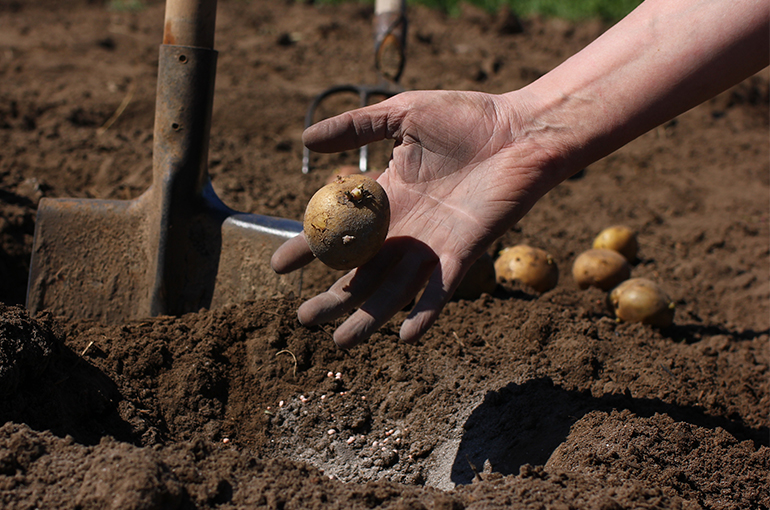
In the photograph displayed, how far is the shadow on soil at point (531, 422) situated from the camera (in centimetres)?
210

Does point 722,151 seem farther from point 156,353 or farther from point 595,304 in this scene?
point 156,353

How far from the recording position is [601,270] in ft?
11.5

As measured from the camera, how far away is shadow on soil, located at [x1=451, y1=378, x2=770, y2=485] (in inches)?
82.7

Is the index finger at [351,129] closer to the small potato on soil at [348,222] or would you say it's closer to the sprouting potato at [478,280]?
the small potato on soil at [348,222]

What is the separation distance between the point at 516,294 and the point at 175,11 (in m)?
2.12

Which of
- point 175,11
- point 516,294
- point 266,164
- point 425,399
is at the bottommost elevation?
point 425,399

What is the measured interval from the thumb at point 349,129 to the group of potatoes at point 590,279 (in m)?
1.00

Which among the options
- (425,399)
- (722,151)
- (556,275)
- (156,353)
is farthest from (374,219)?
(722,151)

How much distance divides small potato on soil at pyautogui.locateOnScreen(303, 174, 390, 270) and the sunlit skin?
123 millimetres

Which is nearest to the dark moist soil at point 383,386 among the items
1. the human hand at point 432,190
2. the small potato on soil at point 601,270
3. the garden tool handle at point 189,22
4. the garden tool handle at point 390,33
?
the small potato on soil at point 601,270

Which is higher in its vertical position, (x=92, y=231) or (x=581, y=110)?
(x=581, y=110)

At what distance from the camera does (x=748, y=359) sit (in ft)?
9.61

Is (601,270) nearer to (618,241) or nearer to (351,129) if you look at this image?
(618,241)

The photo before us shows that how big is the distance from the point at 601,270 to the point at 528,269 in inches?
19.9
